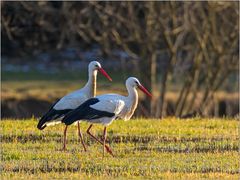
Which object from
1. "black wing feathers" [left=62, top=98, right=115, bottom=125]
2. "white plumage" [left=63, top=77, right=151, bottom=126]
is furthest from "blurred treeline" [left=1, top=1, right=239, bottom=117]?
"black wing feathers" [left=62, top=98, right=115, bottom=125]

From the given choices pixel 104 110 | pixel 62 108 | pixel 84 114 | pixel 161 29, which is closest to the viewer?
pixel 84 114

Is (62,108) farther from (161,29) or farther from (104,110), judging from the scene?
(161,29)

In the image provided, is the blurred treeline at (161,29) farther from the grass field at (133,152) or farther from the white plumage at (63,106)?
the white plumage at (63,106)

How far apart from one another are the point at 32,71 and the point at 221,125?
21.6 meters

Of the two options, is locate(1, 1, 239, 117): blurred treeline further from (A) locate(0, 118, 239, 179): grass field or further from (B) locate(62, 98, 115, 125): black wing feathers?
(B) locate(62, 98, 115, 125): black wing feathers

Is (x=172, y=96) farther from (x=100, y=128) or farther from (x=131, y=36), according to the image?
(x=100, y=128)

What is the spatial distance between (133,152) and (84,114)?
2.76ft

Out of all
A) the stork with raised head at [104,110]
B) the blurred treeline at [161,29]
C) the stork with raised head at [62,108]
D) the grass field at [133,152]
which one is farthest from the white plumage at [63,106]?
the blurred treeline at [161,29]

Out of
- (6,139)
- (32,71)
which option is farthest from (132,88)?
(32,71)

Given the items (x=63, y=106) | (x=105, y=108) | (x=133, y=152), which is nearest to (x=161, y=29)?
(x=63, y=106)

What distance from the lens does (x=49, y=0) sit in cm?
2581

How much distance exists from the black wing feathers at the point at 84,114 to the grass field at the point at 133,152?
46 centimetres

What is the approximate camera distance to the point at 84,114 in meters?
12.5

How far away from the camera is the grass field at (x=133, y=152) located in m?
10.9
